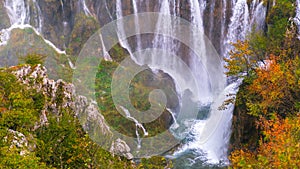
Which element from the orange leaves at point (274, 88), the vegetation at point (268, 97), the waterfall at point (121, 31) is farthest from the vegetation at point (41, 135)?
the waterfall at point (121, 31)

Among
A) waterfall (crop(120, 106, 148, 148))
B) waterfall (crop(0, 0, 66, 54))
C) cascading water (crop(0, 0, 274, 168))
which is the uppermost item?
waterfall (crop(0, 0, 66, 54))

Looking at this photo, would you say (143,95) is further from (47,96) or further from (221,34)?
(47,96)

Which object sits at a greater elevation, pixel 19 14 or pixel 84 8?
pixel 84 8

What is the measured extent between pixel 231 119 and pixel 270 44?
4.58 m

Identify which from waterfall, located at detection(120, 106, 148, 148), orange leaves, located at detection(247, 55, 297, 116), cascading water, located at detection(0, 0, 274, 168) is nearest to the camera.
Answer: orange leaves, located at detection(247, 55, 297, 116)

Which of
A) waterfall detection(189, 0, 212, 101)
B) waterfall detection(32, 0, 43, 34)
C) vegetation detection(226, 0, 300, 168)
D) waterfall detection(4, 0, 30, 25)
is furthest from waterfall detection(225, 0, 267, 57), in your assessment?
waterfall detection(4, 0, 30, 25)

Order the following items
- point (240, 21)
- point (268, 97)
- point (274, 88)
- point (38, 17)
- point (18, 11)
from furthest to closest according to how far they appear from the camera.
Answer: point (38, 17) < point (18, 11) < point (240, 21) < point (268, 97) < point (274, 88)

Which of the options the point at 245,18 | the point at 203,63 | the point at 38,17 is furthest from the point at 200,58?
the point at 38,17

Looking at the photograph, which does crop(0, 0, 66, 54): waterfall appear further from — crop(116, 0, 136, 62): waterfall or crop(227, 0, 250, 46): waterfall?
crop(227, 0, 250, 46): waterfall

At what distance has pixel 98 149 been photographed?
10156 millimetres

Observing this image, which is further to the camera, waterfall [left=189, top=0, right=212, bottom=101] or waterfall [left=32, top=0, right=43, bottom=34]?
waterfall [left=32, top=0, right=43, bottom=34]

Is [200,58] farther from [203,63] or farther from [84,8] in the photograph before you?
[84,8]

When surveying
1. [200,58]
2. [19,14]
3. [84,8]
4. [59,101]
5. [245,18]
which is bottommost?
[59,101]

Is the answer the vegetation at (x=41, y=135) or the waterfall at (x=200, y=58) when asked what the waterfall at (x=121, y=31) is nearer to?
the waterfall at (x=200, y=58)
